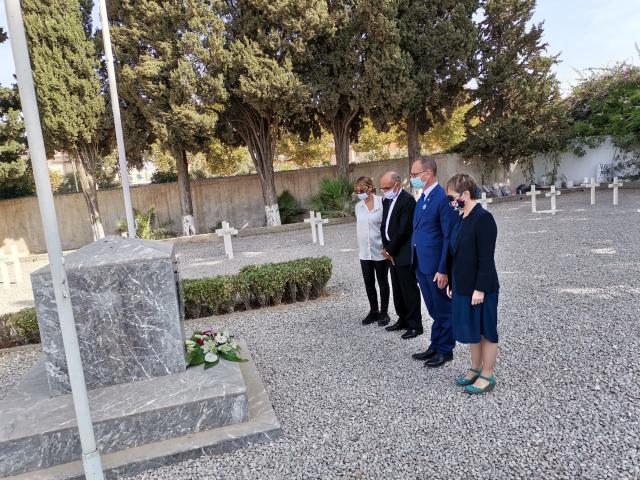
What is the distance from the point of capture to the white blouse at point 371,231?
4820 mm

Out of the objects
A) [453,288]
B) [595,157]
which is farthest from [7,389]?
[595,157]

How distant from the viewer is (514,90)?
56.6 feet

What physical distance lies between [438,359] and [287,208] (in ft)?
45.3

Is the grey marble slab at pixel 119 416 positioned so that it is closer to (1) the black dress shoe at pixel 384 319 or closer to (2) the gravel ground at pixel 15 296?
(1) the black dress shoe at pixel 384 319

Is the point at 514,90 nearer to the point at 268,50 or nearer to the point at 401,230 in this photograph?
the point at 268,50

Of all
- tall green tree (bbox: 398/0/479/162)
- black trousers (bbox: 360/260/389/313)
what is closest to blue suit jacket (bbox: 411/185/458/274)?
black trousers (bbox: 360/260/389/313)

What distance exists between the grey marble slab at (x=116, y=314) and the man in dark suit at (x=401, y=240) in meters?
2.19

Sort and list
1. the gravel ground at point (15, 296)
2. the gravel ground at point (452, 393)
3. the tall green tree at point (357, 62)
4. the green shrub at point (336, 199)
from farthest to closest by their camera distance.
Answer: the green shrub at point (336, 199) < the tall green tree at point (357, 62) < the gravel ground at point (15, 296) < the gravel ground at point (452, 393)

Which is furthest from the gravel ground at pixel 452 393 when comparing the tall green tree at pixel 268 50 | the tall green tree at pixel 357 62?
the tall green tree at pixel 357 62

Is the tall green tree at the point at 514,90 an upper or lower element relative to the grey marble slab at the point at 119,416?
upper

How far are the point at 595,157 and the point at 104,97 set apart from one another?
20258 mm

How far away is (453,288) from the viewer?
334cm

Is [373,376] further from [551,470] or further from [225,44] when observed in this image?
[225,44]

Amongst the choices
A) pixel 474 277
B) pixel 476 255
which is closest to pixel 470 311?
pixel 474 277
